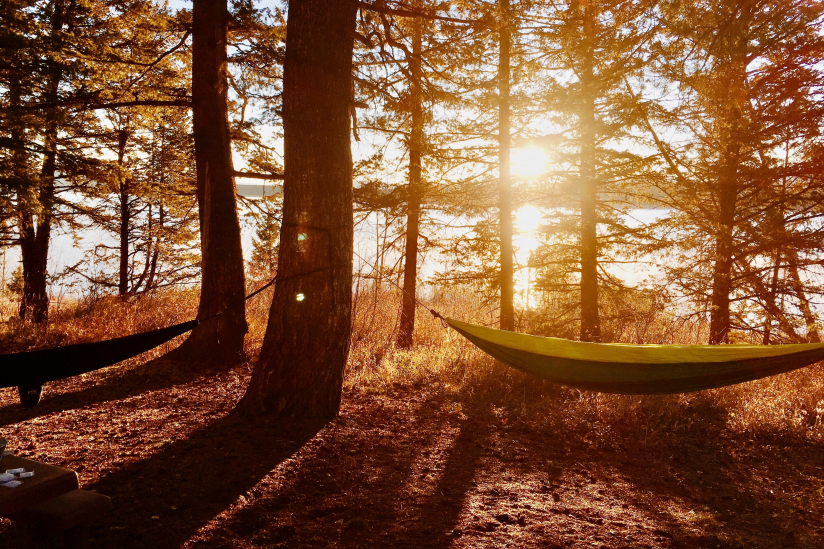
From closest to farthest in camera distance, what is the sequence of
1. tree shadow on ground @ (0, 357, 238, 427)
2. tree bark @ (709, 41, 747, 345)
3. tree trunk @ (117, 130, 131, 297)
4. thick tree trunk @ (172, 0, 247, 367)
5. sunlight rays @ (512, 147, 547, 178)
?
1. tree shadow on ground @ (0, 357, 238, 427)
2. thick tree trunk @ (172, 0, 247, 367)
3. tree bark @ (709, 41, 747, 345)
4. sunlight rays @ (512, 147, 547, 178)
5. tree trunk @ (117, 130, 131, 297)

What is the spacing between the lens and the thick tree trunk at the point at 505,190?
6.15 m

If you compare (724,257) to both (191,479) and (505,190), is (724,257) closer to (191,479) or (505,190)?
(505,190)

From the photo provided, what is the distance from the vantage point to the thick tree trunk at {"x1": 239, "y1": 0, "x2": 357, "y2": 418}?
3.59 metres

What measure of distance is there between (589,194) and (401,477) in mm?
4458

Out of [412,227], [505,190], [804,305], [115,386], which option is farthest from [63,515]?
[804,305]

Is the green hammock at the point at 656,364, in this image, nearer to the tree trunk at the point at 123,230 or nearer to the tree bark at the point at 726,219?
the tree bark at the point at 726,219

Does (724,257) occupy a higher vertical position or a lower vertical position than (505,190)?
lower

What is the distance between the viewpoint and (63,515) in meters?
1.80

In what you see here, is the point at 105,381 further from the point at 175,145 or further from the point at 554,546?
the point at 175,145

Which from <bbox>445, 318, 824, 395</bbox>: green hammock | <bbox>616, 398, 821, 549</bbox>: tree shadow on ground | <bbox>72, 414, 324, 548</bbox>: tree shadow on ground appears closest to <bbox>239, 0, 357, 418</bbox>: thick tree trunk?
<bbox>72, 414, 324, 548</bbox>: tree shadow on ground

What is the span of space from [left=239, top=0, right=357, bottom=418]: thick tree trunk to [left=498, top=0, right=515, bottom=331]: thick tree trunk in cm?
293

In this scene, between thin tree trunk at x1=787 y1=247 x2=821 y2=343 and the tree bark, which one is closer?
thin tree trunk at x1=787 y1=247 x2=821 y2=343

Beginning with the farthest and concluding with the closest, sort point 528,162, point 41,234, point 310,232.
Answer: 1. point 41,234
2. point 528,162
3. point 310,232

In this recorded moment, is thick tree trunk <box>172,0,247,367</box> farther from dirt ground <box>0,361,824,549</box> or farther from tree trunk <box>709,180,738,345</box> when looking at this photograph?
tree trunk <box>709,180,738,345</box>
